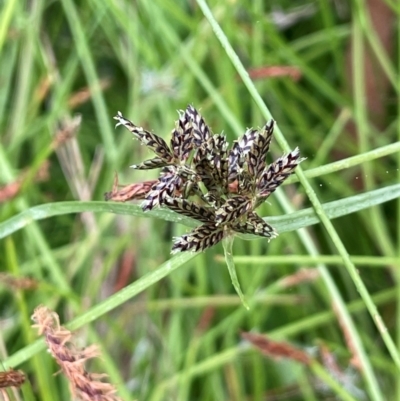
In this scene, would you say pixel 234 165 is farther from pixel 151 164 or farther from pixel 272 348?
pixel 272 348

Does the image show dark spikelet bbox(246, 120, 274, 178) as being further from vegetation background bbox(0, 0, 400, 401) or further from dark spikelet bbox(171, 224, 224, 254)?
vegetation background bbox(0, 0, 400, 401)

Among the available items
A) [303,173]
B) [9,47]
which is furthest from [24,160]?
[303,173]

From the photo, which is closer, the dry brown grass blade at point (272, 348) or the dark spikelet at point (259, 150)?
the dark spikelet at point (259, 150)

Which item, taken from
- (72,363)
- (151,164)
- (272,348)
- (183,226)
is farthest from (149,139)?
(183,226)

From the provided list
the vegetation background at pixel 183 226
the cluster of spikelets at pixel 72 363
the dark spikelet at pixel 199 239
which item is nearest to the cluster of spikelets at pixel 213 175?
the dark spikelet at pixel 199 239

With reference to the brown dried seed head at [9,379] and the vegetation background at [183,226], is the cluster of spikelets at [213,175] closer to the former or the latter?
the brown dried seed head at [9,379]

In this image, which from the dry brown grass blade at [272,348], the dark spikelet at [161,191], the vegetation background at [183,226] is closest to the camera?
the dark spikelet at [161,191]

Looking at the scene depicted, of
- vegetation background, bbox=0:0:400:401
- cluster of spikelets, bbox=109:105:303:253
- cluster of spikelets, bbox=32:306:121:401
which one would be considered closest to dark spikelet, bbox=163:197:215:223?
cluster of spikelets, bbox=109:105:303:253

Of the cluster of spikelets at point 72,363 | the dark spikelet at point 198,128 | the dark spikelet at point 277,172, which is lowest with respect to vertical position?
the cluster of spikelets at point 72,363
